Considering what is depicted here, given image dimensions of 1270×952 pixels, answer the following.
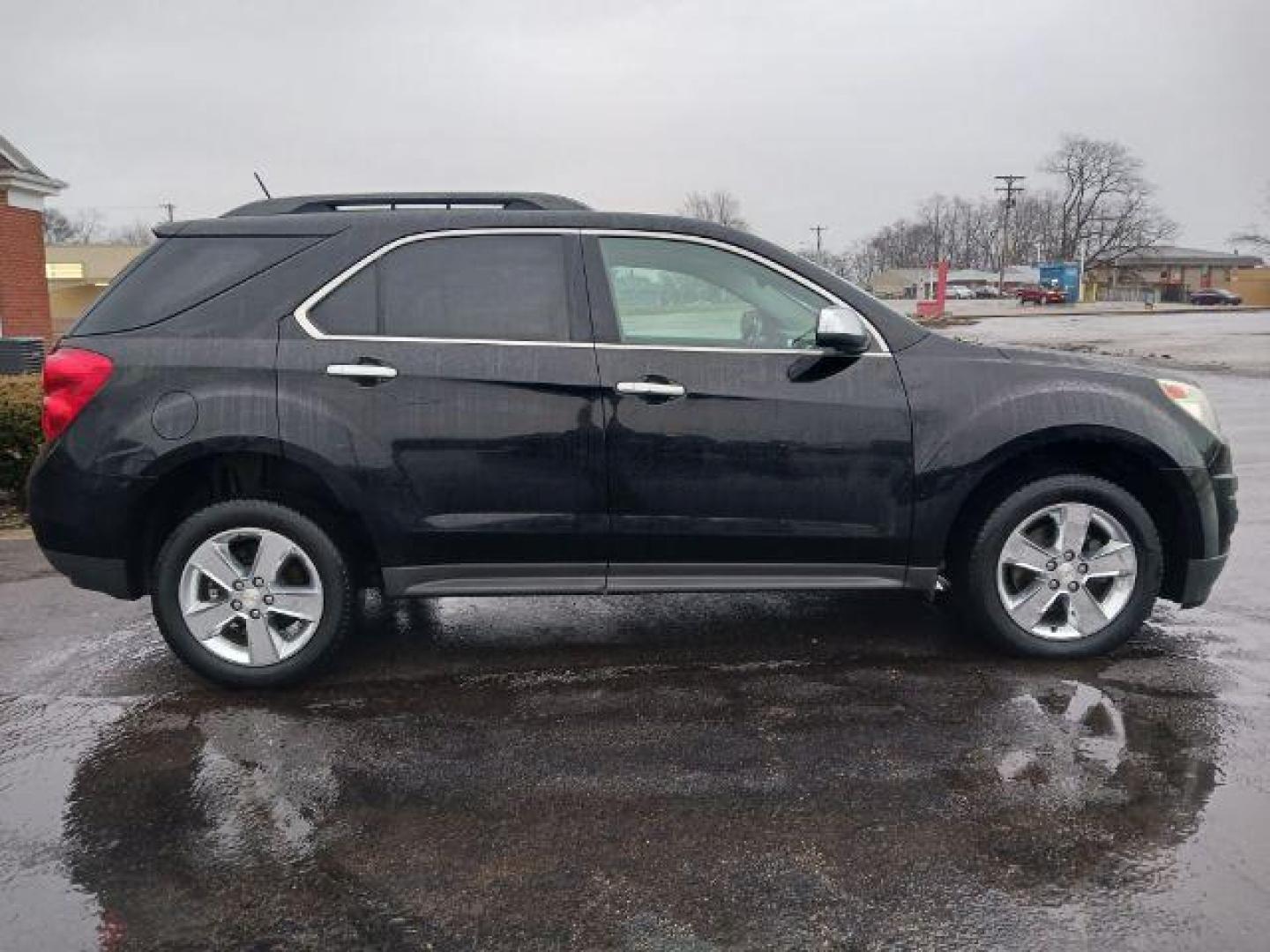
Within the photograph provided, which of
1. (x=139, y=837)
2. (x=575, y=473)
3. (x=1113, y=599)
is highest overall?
(x=575, y=473)

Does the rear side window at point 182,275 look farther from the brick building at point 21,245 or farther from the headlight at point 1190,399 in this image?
the brick building at point 21,245

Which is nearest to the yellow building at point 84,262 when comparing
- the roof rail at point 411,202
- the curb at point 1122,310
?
the curb at point 1122,310

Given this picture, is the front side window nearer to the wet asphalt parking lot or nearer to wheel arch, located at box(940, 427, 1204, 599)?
wheel arch, located at box(940, 427, 1204, 599)

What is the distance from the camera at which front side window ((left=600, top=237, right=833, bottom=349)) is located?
4.14 meters

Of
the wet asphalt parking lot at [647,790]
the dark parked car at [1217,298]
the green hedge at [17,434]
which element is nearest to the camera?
the wet asphalt parking lot at [647,790]

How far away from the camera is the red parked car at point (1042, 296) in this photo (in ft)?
257

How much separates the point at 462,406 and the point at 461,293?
470 mm

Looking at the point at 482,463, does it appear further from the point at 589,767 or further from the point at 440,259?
the point at 589,767

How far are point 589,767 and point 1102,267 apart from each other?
117 metres

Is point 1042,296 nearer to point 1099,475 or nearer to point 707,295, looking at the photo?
point 1099,475

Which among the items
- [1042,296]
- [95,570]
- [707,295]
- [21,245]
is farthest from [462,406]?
[1042,296]

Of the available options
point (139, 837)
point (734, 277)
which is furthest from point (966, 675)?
point (139, 837)

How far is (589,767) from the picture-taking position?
345 cm

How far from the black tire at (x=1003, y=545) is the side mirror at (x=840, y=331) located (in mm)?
914
